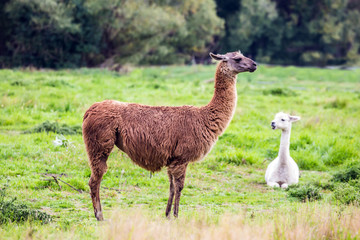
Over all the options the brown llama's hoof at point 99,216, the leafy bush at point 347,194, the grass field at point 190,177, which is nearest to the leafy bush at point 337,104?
the grass field at point 190,177

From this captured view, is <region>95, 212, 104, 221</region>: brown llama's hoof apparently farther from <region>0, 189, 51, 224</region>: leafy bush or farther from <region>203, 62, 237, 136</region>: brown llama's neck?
<region>203, 62, 237, 136</region>: brown llama's neck

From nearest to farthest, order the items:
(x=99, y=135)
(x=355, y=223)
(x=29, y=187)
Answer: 1. (x=355, y=223)
2. (x=99, y=135)
3. (x=29, y=187)

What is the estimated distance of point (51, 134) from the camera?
11.0 meters

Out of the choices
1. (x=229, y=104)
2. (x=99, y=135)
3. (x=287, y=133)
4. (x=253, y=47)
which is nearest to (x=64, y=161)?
(x=99, y=135)

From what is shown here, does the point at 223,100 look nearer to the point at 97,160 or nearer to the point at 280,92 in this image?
the point at 97,160

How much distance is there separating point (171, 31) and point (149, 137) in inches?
1427

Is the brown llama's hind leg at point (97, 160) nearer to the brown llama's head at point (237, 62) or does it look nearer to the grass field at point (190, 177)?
the grass field at point (190, 177)

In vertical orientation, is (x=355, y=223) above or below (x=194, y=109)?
below

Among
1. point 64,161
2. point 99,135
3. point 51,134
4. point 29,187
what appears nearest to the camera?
point 99,135

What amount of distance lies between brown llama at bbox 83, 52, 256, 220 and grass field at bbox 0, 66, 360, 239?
64 centimetres

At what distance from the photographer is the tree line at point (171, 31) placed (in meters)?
30.0

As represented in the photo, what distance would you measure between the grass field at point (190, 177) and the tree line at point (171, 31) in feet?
44.4

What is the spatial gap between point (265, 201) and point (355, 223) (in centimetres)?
247

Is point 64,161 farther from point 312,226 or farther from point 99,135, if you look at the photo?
point 312,226
